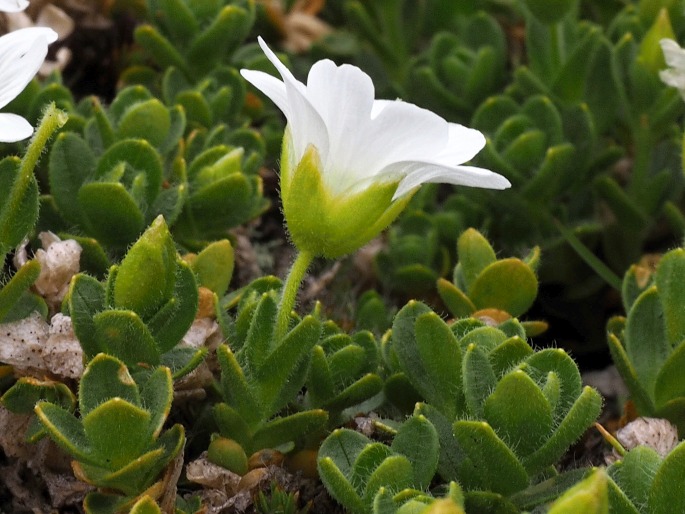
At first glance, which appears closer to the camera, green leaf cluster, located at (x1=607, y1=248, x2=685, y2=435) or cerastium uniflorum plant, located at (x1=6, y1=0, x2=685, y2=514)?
cerastium uniflorum plant, located at (x1=6, y1=0, x2=685, y2=514)

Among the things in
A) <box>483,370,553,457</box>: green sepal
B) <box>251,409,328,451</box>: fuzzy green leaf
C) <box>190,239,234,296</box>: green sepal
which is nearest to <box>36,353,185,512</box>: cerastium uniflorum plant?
<box>251,409,328,451</box>: fuzzy green leaf

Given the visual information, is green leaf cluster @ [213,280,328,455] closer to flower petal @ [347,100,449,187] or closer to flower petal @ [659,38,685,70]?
flower petal @ [347,100,449,187]

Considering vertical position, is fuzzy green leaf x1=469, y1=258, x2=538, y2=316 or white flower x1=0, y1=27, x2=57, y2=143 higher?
white flower x1=0, y1=27, x2=57, y2=143

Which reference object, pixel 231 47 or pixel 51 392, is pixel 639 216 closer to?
pixel 231 47

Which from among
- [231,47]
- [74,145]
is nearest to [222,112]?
[231,47]

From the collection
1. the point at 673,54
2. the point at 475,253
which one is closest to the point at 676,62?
the point at 673,54

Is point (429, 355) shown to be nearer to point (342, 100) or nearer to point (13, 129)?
point (342, 100)

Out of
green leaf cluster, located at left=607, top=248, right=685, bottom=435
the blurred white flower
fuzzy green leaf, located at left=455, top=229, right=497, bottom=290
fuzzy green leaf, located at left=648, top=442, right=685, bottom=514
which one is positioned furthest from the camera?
the blurred white flower
